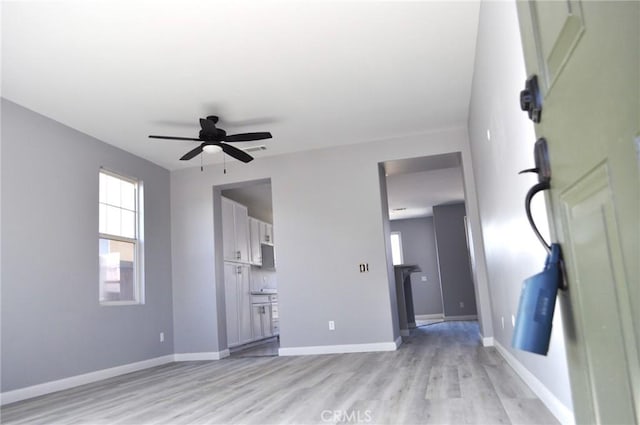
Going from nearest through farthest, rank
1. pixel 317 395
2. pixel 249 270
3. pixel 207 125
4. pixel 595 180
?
pixel 595 180 < pixel 317 395 < pixel 207 125 < pixel 249 270

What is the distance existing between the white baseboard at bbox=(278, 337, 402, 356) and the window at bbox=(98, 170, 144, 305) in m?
1.99

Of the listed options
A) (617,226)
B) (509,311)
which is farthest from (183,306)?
(617,226)

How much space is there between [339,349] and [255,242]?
122 inches

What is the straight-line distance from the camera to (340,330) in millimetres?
5957

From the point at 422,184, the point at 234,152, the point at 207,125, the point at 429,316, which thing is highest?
the point at 422,184

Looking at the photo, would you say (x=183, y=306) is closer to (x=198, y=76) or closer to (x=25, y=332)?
(x=25, y=332)

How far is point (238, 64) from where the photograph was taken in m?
4.00

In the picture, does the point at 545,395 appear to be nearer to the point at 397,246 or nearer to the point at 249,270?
the point at 249,270

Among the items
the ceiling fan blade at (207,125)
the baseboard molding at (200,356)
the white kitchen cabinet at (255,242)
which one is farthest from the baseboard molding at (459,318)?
the ceiling fan blade at (207,125)

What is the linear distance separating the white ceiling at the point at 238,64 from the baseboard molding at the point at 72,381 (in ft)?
8.52

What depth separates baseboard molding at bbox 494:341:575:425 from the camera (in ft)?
6.95

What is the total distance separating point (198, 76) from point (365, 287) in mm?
3242

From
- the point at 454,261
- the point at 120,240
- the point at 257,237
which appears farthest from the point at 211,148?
the point at 454,261

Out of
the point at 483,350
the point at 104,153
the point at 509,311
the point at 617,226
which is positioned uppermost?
the point at 104,153
